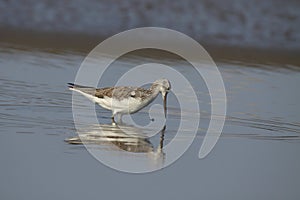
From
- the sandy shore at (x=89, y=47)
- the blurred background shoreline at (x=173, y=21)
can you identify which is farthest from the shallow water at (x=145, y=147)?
the blurred background shoreline at (x=173, y=21)

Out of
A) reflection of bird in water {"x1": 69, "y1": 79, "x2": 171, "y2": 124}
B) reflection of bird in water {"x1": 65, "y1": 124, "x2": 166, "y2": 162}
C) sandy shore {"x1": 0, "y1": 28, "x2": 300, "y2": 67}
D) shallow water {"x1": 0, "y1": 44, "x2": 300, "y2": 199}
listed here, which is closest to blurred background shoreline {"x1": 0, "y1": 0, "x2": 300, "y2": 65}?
sandy shore {"x1": 0, "y1": 28, "x2": 300, "y2": 67}

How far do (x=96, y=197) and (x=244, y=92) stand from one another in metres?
4.85

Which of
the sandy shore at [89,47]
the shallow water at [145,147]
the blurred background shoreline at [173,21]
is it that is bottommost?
the shallow water at [145,147]

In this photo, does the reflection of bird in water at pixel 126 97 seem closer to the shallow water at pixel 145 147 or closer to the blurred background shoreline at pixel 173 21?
the shallow water at pixel 145 147

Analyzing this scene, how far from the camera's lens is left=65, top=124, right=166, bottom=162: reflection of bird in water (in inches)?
343

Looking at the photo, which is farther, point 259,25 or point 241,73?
point 259,25

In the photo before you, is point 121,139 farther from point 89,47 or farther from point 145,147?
point 89,47

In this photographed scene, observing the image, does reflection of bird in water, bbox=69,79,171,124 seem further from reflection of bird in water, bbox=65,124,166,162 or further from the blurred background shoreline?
the blurred background shoreline

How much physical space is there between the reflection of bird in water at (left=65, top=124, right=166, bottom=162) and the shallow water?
3 centimetres

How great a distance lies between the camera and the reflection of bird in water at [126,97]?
9747 mm

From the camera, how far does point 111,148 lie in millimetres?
8602

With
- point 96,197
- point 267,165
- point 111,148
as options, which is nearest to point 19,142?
point 111,148

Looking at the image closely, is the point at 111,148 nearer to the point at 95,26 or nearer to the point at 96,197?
the point at 96,197

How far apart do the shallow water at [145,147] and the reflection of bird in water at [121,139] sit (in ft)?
0.10
